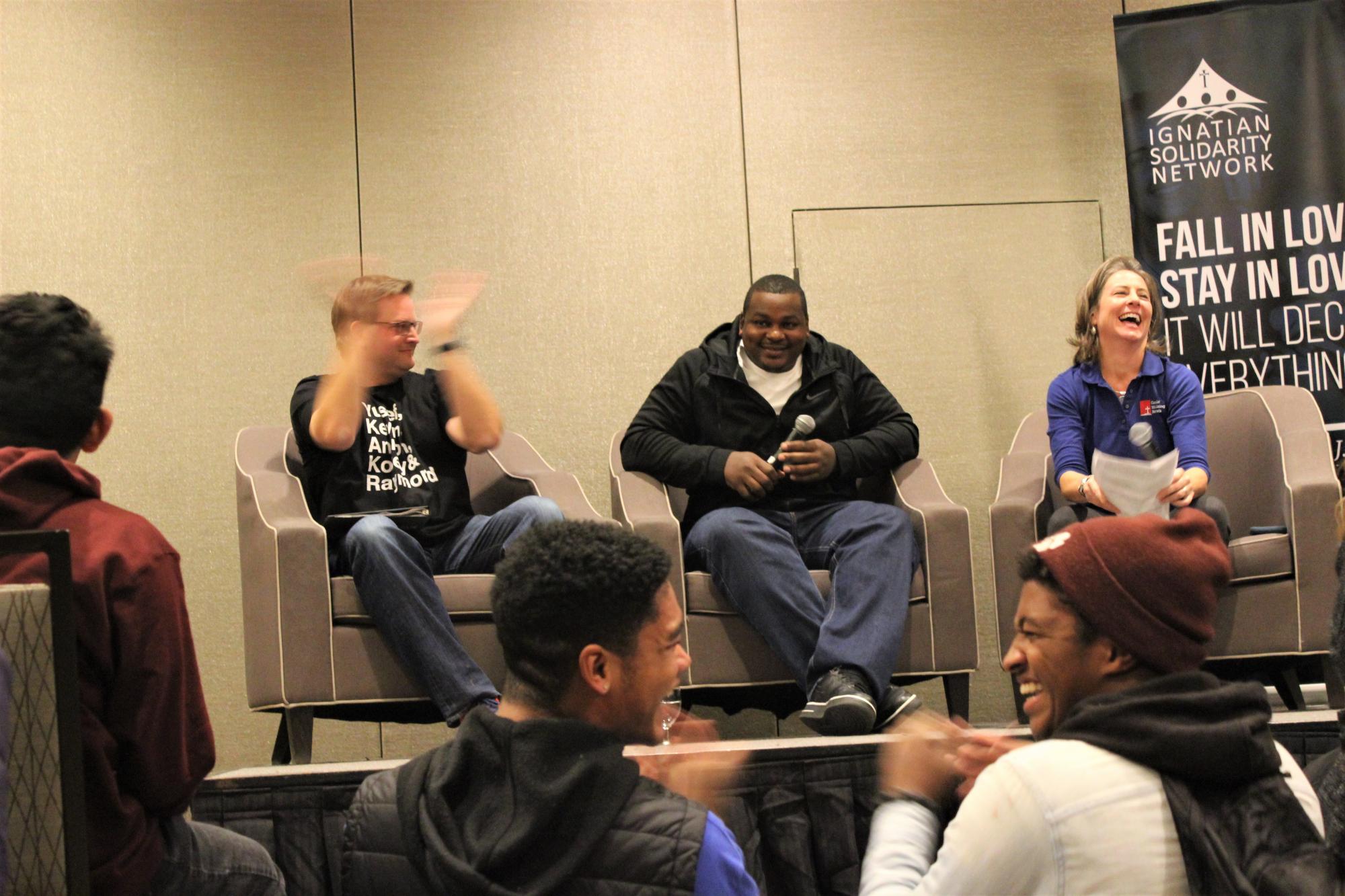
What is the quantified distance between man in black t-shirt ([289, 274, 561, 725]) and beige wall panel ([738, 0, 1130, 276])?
145cm

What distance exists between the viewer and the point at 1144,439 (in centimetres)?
344

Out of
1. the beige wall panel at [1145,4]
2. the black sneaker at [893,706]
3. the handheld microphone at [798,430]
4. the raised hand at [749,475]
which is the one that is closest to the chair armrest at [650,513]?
the raised hand at [749,475]

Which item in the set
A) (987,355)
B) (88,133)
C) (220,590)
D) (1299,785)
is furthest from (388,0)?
(1299,785)

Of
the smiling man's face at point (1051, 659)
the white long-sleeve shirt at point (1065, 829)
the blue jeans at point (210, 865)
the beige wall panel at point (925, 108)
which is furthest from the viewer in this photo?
the beige wall panel at point (925, 108)

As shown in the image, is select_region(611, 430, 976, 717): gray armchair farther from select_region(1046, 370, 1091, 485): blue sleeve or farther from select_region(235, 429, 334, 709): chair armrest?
select_region(235, 429, 334, 709): chair armrest

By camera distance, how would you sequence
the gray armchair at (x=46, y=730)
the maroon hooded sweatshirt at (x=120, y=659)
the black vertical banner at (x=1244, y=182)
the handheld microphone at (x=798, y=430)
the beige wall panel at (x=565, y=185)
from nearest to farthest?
the gray armchair at (x=46, y=730)
the maroon hooded sweatshirt at (x=120, y=659)
the handheld microphone at (x=798, y=430)
the black vertical banner at (x=1244, y=182)
the beige wall panel at (x=565, y=185)

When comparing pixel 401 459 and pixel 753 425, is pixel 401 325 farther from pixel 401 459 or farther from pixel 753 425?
pixel 753 425

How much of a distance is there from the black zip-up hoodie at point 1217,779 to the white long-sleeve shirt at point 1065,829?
16 millimetres

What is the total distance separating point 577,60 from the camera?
4.70 meters

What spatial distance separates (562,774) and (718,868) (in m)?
0.17

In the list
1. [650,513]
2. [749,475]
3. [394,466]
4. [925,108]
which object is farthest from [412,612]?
[925,108]

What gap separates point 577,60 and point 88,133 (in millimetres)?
1551

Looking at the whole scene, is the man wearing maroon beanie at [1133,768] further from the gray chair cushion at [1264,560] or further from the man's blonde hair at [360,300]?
the man's blonde hair at [360,300]

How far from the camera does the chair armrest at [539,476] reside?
3.71 meters
